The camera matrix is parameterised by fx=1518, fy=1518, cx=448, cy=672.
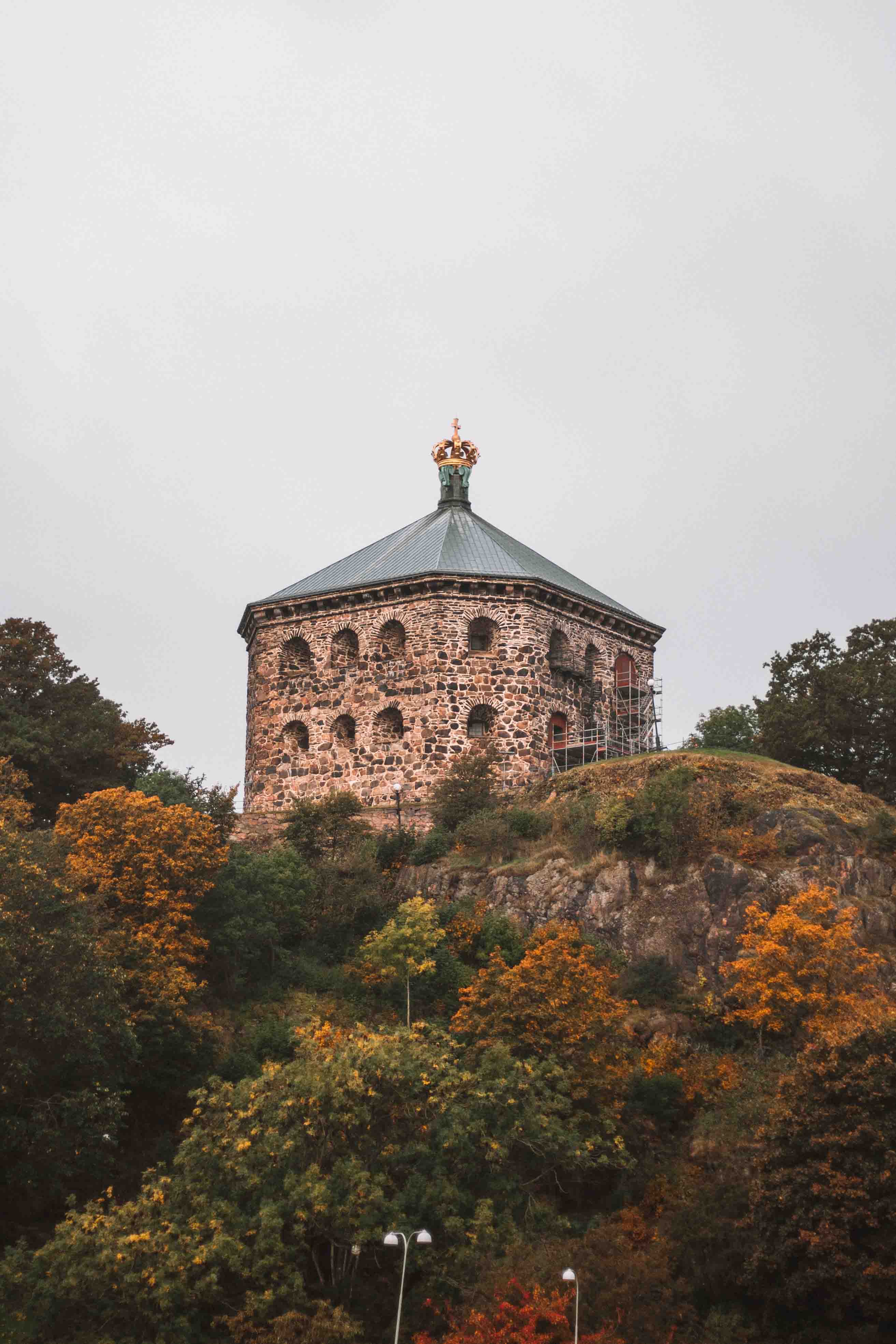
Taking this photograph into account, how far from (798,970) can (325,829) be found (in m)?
16.9

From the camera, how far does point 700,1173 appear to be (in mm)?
30922

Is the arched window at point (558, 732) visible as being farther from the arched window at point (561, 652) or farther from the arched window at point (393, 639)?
the arched window at point (393, 639)

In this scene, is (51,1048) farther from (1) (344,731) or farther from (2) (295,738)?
(2) (295,738)

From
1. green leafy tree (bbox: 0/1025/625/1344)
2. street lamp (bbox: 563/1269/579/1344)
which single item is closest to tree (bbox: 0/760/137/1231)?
green leafy tree (bbox: 0/1025/625/1344)

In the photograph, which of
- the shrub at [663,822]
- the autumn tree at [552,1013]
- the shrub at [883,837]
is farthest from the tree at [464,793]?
the autumn tree at [552,1013]

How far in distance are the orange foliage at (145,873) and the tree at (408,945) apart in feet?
14.6

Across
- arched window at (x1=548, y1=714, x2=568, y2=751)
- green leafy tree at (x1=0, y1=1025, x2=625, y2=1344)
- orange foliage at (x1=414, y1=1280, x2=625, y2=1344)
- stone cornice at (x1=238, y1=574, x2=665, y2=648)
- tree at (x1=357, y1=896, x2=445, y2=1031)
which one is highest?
stone cornice at (x1=238, y1=574, x2=665, y2=648)

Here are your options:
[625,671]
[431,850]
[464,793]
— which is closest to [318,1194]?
[431,850]

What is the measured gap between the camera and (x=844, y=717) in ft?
164

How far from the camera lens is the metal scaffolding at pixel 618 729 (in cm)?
5178

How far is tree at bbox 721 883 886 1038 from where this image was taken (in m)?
33.4

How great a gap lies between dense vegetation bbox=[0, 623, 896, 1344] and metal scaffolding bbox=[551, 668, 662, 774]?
30.7 feet

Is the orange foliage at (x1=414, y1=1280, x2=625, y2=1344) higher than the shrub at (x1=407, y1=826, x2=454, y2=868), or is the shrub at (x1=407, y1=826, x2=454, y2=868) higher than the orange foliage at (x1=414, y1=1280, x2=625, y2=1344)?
the shrub at (x1=407, y1=826, x2=454, y2=868)

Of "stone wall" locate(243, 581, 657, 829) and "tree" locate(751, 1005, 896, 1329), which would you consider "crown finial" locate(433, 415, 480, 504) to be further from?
"tree" locate(751, 1005, 896, 1329)
